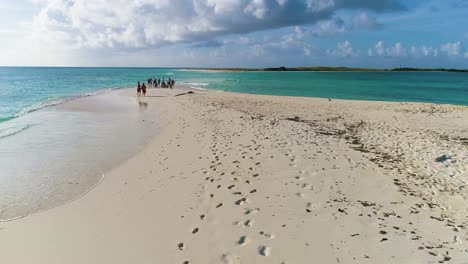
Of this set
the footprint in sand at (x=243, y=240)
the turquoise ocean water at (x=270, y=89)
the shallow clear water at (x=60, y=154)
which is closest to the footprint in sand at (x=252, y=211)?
the footprint in sand at (x=243, y=240)

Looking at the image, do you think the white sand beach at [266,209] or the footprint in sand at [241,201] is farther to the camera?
the footprint in sand at [241,201]

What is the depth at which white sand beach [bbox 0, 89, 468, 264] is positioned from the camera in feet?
17.5

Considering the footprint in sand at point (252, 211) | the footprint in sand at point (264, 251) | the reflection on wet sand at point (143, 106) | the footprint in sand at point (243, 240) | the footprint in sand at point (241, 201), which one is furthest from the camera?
the reflection on wet sand at point (143, 106)

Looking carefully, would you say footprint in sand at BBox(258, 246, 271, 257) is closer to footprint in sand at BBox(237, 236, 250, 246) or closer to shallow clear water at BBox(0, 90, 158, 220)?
footprint in sand at BBox(237, 236, 250, 246)

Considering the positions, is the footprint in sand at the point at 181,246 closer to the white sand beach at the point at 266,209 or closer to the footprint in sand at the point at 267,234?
the white sand beach at the point at 266,209

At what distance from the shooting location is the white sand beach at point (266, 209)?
5.32 meters

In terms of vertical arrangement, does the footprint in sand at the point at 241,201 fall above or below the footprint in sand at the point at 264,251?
above

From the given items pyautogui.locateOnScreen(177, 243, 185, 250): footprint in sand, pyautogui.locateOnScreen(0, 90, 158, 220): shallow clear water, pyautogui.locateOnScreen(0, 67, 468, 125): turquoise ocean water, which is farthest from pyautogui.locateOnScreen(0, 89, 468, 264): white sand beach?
pyautogui.locateOnScreen(0, 67, 468, 125): turquoise ocean water

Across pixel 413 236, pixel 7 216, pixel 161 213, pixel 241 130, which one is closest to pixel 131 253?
pixel 161 213

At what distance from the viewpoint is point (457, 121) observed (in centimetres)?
1803

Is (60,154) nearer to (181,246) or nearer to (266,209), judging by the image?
(181,246)

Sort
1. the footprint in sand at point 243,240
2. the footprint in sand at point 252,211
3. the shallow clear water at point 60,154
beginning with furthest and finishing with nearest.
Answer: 1. the shallow clear water at point 60,154
2. the footprint in sand at point 252,211
3. the footprint in sand at point 243,240

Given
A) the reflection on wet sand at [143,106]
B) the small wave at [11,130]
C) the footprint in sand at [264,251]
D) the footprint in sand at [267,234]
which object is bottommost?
the footprint in sand at [264,251]

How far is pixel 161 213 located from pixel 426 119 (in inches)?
729
